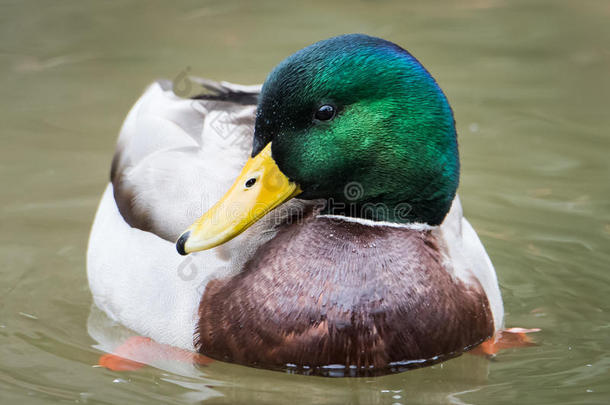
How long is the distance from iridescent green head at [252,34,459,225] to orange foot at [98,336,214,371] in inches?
35.2

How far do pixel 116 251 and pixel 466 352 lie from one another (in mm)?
1768

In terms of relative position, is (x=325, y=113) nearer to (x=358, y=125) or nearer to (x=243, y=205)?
(x=358, y=125)

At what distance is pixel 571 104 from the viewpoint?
7539 mm

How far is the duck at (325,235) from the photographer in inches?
155

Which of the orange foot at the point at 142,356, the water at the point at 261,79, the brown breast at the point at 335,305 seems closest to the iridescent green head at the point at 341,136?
the brown breast at the point at 335,305

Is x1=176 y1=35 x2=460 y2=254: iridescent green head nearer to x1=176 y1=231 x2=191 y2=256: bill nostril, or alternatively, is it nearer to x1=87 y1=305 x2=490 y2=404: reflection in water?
x1=176 y1=231 x2=191 y2=256: bill nostril

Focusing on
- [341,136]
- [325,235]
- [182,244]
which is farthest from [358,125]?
[182,244]

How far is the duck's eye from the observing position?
3895 millimetres

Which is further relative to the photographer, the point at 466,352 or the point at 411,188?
the point at 466,352

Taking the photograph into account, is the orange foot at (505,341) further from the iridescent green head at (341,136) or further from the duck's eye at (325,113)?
the duck's eye at (325,113)

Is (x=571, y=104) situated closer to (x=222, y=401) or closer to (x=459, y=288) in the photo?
(x=459, y=288)

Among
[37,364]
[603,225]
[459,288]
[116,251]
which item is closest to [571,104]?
[603,225]

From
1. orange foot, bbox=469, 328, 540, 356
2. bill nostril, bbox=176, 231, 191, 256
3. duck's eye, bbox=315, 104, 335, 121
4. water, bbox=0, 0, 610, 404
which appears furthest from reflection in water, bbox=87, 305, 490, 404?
duck's eye, bbox=315, 104, 335, 121

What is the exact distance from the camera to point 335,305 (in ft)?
13.3
